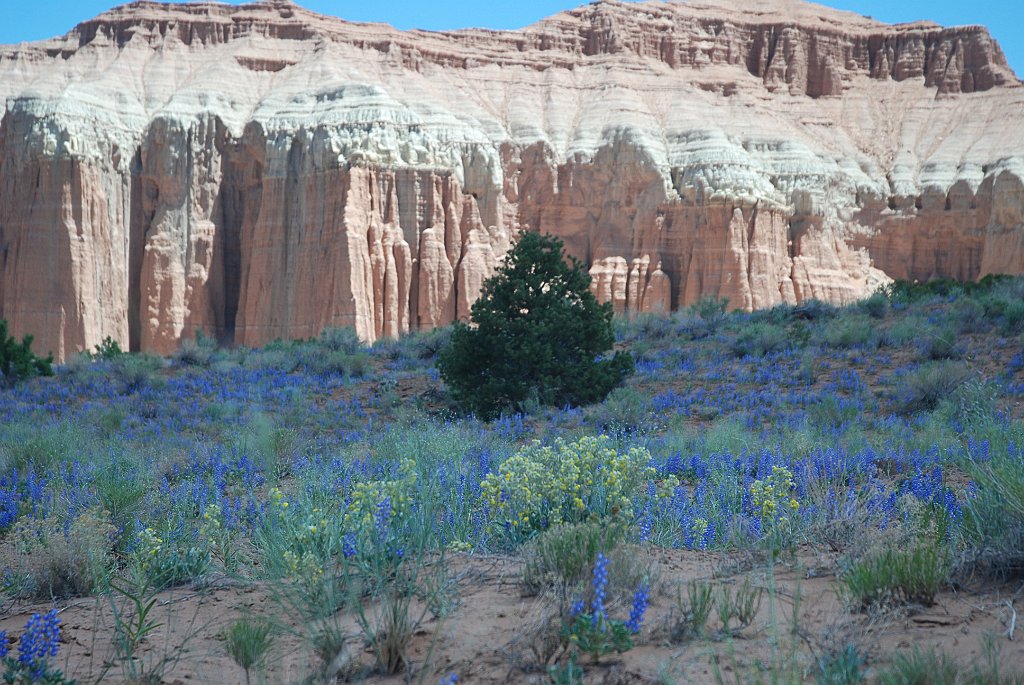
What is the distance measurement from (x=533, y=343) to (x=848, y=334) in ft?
22.6

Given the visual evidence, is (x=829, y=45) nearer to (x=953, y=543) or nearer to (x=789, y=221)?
(x=789, y=221)

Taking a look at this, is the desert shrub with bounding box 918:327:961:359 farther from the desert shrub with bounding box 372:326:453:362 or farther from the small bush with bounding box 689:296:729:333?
the desert shrub with bounding box 372:326:453:362

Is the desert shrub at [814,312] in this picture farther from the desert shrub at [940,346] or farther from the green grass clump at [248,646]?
the green grass clump at [248,646]

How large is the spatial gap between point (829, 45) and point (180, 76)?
148 feet

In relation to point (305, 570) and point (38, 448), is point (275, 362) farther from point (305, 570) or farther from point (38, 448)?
point (305, 570)

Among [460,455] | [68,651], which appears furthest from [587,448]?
[68,651]

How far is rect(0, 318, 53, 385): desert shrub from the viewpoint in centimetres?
1853

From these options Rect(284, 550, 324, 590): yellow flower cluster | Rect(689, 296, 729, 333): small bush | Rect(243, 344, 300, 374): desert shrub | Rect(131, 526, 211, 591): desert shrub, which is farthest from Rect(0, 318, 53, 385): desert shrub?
Rect(284, 550, 324, 590): yellow flower cluster

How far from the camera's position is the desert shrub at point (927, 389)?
12.6 meters

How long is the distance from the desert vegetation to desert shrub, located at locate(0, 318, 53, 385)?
8.96 meters

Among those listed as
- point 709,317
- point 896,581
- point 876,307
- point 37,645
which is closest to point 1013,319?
point 876,307

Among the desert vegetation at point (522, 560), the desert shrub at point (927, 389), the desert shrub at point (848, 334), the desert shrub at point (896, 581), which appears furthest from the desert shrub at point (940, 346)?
the desert shrub at point (896, 581)

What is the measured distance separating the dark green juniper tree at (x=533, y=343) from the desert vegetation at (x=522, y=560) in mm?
3506

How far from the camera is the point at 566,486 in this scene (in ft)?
18.0
